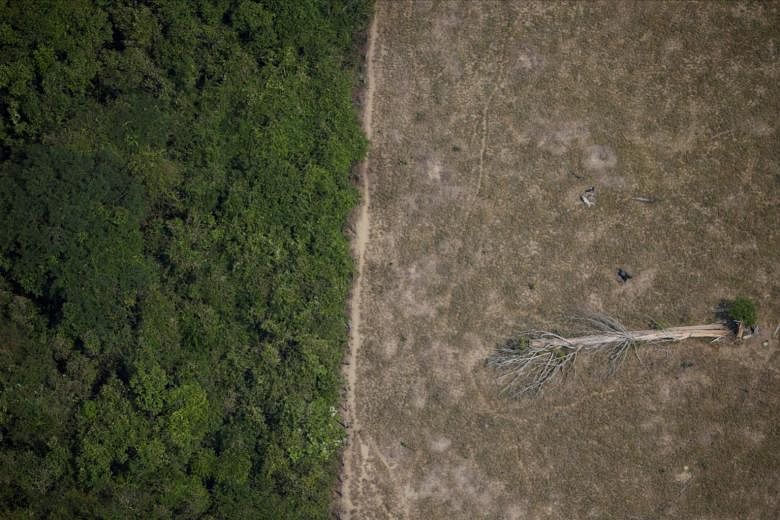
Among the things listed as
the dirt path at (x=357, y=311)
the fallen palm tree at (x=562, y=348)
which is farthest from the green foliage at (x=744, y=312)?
the dirt path at (x=357, y=311)

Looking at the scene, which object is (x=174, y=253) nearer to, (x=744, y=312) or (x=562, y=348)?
(x=562, y=348)

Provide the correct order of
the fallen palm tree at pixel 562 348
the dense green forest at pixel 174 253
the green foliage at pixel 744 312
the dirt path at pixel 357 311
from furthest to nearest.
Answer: the dirt path at pixel 357 311 < the fallen palm tree at pixel 562 348 < the green foliage at pixel 744 312 < the dense green forest at pixel 174 253

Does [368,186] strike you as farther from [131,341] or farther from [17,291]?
[17,291]

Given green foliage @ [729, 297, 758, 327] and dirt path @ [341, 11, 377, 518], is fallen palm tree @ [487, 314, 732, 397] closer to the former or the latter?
green foliage @ [729, 297, 758, 327]

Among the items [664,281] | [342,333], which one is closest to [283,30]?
[342,333]

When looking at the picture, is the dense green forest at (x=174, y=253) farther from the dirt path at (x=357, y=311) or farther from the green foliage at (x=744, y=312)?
the green foliage at (x=744, y=312)

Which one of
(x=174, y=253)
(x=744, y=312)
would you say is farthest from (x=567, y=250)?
(x=174, y=253)
